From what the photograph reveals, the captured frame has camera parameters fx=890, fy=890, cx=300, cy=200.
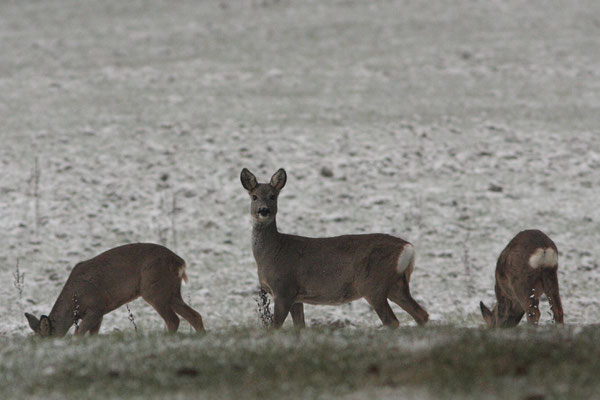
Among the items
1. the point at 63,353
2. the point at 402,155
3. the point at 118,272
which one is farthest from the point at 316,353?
the point at 402,155

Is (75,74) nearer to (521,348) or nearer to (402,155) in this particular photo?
(402,155)

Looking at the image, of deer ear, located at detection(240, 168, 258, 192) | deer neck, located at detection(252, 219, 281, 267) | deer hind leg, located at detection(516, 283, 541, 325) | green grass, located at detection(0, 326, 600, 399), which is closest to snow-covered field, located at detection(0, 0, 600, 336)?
deer hind leg, located at detection(516, 283, 541, 325)

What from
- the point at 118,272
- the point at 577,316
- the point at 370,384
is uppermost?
the point at 370,384

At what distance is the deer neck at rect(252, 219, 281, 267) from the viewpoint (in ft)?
31.0

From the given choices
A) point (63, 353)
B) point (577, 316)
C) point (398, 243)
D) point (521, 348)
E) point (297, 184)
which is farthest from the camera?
point (297, 184)

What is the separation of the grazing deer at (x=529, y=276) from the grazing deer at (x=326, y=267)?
1190 millimetres

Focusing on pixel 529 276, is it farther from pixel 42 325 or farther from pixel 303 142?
pixel 303 142

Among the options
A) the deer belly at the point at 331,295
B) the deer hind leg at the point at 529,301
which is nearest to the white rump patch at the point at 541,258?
the deer hind leg at the point at 529,301

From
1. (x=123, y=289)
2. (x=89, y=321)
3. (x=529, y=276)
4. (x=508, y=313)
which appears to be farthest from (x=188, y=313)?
(x=529, y=276)

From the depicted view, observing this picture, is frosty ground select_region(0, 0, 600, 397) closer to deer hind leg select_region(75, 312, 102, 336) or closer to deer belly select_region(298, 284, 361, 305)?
deer hind leg select_region(75, 312, 102, 336)

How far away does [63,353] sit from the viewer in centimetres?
686

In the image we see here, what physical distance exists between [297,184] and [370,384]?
11.0 meters

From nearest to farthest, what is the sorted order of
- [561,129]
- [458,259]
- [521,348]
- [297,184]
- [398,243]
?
[521,348] → [398,243] → [458,259] → [297,184] → [561,129]

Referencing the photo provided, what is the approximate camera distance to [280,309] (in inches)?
356
